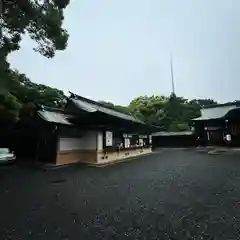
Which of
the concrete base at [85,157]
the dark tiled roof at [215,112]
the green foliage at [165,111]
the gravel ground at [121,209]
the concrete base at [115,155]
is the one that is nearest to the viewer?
the gravel ground at [121,209]

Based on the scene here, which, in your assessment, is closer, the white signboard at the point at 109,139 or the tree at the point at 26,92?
the tree at the point at 26,92

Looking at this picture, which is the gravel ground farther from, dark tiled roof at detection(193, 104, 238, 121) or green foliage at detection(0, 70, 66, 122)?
dark tiled roof at detection(193, 104, 238, 121)

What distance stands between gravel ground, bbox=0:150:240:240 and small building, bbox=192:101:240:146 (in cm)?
2356

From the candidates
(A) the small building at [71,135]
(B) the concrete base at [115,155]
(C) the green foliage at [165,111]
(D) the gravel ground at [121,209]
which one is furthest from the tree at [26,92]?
(C) the green foliage at [165,111]

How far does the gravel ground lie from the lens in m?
5.31

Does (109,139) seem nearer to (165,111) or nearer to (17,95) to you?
(17,95)

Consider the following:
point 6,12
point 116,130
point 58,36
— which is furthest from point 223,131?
point 6,12

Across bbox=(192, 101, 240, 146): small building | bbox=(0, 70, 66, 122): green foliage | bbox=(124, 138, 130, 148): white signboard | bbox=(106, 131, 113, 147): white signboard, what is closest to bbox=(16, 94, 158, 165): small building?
bbox=(106, 131, 113, 147): white signboard

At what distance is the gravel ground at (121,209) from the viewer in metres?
5.31

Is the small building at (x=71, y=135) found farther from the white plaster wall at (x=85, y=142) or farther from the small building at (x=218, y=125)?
the small building at (x=218, y=125)

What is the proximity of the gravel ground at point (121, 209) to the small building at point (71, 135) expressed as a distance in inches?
287

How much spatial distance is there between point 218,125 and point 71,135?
2283 centimetres

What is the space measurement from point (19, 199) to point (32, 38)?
11228mm

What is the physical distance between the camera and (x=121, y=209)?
7.13 meters
